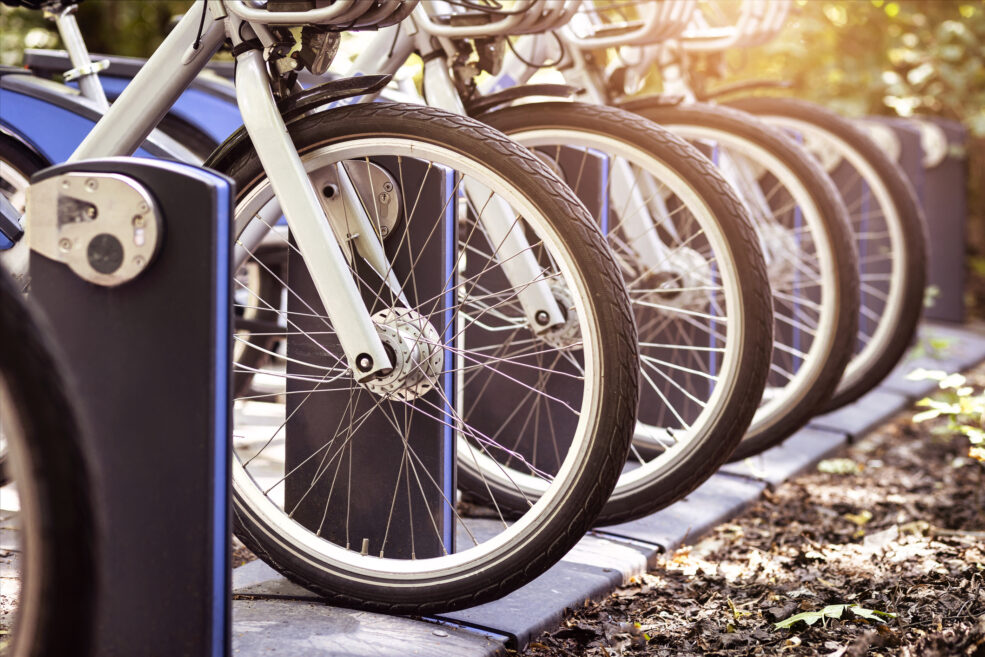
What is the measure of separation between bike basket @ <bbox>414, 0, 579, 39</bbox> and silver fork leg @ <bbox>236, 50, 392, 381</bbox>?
1.81ft

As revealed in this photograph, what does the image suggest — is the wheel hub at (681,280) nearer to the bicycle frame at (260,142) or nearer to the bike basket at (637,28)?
the bike basket at (637,28)

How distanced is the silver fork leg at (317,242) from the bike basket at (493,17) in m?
0.55

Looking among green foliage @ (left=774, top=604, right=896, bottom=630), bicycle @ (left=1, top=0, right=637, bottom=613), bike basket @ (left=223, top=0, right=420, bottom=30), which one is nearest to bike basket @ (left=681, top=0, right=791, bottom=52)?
bicycle @ (left=1, top=0, right=637, bottom=613)

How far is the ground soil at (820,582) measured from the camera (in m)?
2.00

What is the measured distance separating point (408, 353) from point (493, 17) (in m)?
0.79

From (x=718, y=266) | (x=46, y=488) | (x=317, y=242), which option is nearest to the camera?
(x=46, y=488)

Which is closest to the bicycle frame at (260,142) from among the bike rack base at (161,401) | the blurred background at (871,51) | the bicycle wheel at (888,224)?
the bike rack base at (161,401)

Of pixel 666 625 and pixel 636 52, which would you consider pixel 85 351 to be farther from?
pixel 636 52

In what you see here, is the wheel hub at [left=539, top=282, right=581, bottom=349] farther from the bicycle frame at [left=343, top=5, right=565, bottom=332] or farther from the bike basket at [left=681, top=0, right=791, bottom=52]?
the bike basket at [left=681, top=0, right=791, bottom=52]

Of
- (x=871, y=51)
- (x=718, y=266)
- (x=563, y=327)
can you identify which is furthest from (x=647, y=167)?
(x=871, y=51)

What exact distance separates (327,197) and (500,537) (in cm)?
66

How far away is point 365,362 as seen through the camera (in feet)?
5.95

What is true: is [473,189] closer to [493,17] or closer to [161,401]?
[493,17]

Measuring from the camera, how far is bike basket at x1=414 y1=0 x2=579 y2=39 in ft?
7.29
